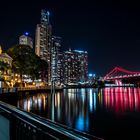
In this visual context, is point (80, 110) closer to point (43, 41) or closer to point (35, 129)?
point (35, 129)

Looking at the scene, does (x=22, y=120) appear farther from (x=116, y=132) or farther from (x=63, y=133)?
(x=116, y=132)

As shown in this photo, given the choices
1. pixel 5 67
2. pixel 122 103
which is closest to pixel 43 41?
pixel 5 67

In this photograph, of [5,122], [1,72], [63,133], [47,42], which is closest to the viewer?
[63,133]

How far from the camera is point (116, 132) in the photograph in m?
17.5

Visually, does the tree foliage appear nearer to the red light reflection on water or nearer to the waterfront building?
the waterfront building

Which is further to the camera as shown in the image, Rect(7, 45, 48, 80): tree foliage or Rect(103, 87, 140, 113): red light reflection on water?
Rect(7, 45, 48, 80): tree foliage

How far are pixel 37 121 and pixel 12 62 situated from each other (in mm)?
63035

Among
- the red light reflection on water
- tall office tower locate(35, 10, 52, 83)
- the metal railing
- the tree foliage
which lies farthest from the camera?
tall office tower locate(35, 10, 52, 83)

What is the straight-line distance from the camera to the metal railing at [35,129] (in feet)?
8.73

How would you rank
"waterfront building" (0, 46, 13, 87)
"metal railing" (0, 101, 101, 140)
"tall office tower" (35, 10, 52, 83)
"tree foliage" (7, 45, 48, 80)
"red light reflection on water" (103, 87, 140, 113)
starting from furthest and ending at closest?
"tall office tower" (35, 10, 52, 83)
"tree foliage" (7, 45, 48, 80)
"waterfront building" (0, 46, 13, 87)
"red light reflection on water" (103, 87, 140, 113)
"metal railing" (0, 101, 101, 140)

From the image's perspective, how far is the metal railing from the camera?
8.73 feet

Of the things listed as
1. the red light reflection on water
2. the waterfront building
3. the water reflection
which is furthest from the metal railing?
the waterfront building

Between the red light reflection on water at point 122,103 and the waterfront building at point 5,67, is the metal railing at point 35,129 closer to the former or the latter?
the red light reflection on water at point 122,103

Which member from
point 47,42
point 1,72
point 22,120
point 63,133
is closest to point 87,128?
point 22,120
